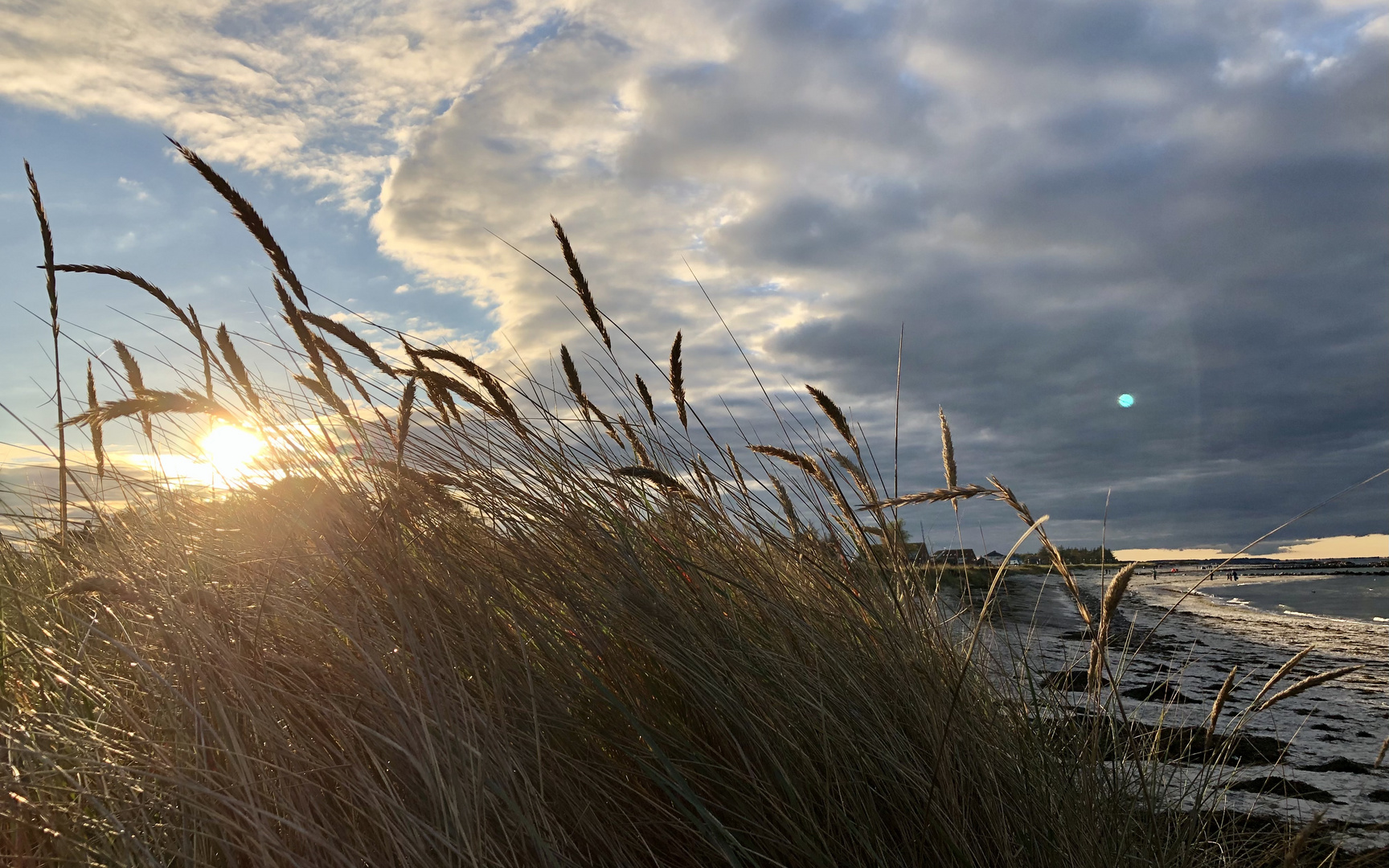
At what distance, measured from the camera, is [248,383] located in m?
2.33

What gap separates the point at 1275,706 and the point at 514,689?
16.5ft

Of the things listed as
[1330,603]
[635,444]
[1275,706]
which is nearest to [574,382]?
[635,444]

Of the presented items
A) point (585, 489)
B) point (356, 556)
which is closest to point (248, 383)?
point (356, 556)

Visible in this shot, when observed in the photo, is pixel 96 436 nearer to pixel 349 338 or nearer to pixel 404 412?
pixel 349 338

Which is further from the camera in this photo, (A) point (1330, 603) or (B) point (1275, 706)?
(A) point (1330, 603)

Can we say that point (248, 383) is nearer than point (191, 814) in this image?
No

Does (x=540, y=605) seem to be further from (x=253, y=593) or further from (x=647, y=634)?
(x=253, y=593)

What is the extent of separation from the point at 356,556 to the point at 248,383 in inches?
35.5

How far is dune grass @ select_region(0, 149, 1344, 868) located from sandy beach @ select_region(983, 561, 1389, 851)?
0.57 metres

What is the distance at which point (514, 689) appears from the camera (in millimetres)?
1519

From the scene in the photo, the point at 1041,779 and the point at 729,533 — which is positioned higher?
the point at 729,533

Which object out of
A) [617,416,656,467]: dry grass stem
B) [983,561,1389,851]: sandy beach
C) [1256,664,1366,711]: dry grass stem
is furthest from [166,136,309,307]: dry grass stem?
[1256,664,1366,711]: dry grass stem

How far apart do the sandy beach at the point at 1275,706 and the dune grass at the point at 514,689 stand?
0.57 metres

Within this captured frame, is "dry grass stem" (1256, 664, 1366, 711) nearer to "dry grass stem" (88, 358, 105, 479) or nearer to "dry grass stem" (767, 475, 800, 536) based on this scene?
"dry grass stem" (767, 475, 800, 536)
